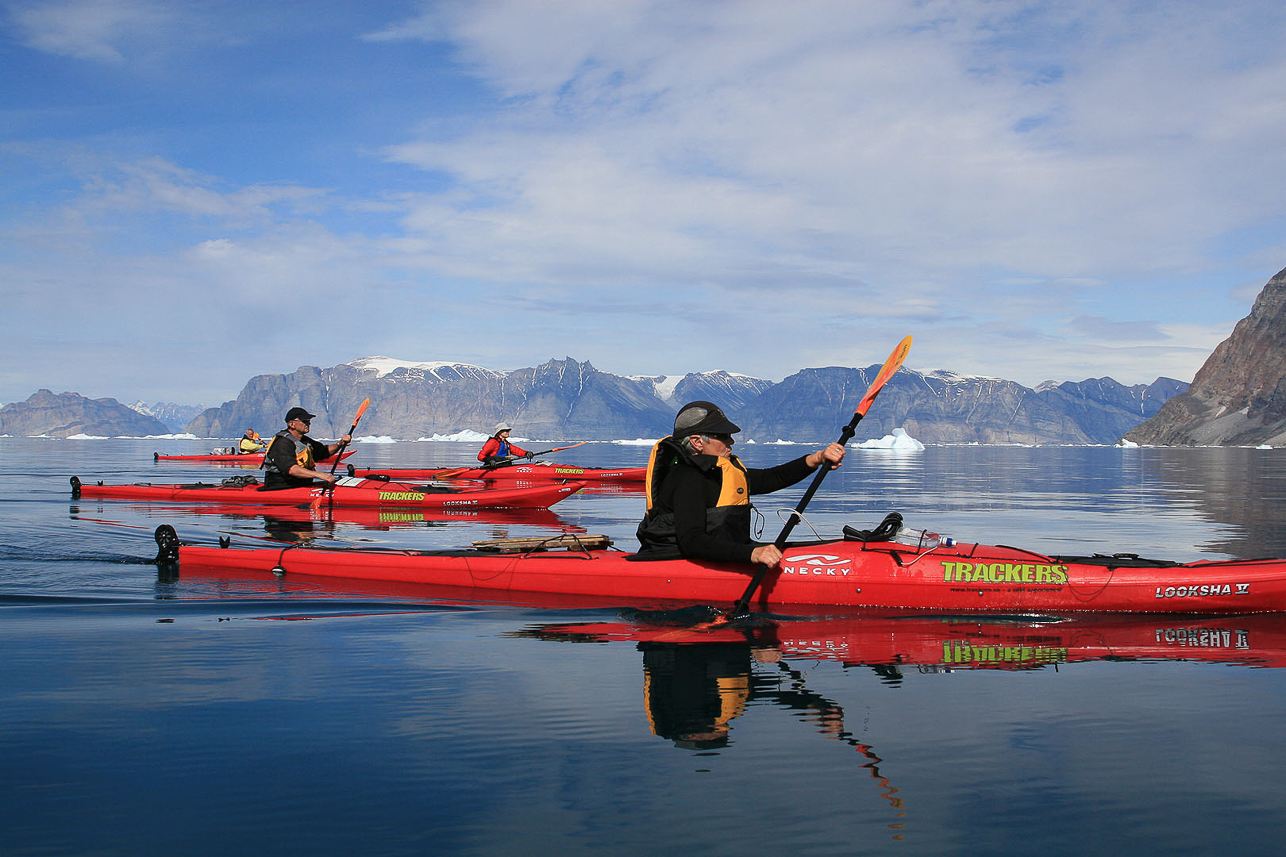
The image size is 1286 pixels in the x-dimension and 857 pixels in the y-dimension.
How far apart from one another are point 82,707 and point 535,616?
3.62m

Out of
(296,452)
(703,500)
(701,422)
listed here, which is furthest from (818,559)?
(296,452)

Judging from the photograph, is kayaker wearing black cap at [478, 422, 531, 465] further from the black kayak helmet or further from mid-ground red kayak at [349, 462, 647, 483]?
the black kayak helmet

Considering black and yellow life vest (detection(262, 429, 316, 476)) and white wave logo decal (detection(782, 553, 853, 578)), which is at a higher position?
black and yellow life vest (detection(262, 429, 316, 476))

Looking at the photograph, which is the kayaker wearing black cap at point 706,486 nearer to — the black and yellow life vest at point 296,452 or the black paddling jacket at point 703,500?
the black paddling jacket at point 703,500

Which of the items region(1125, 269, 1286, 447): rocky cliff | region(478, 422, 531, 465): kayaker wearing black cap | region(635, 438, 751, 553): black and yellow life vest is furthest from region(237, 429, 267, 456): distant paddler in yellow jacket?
region(1125, 269, 1286, 447): rocky cliff

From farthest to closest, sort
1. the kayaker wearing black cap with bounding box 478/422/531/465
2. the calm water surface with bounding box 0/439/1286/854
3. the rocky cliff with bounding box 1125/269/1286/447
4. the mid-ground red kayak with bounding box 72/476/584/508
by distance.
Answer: the rocky cliff with bounding box 1125/269/1286/447, the kayaker wearing black cap with bounding box 478/422/531/465, the mid-ground red kayak with bounding box 72/476/584/508, the calm water surface with bounding box 0/439/1286/854

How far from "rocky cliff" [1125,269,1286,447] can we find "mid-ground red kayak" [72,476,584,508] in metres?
165

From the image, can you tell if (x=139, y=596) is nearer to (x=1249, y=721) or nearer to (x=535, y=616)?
(x=535, y=616)

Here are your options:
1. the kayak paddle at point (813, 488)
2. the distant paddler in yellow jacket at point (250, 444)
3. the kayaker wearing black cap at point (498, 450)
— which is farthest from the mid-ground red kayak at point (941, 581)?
the distant paddler in yellow jacket at point (250, 444)

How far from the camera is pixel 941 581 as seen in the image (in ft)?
26.3

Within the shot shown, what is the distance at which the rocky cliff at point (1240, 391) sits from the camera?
15950cm

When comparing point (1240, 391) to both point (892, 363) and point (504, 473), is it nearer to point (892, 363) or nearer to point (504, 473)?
point (504, 473)

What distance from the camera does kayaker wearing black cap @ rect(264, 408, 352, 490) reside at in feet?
53.0

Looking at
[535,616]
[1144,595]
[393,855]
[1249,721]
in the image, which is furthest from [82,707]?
[1144,595]
